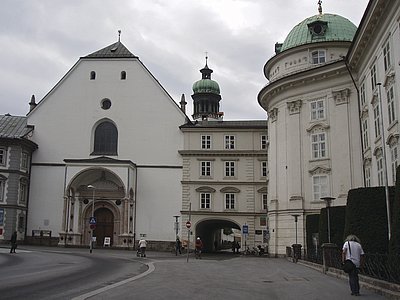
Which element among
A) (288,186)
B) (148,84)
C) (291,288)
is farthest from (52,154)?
(291,288)

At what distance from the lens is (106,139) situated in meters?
54.0

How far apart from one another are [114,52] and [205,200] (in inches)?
764

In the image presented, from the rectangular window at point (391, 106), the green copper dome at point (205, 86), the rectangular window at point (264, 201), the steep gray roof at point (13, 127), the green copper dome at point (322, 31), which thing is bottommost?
the rectangular window at point (264, 201)

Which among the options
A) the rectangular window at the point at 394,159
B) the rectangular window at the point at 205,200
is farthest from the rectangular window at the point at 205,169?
the rectangular window at the point at 394,159

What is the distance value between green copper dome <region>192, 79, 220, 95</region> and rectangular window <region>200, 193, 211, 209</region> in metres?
41.1

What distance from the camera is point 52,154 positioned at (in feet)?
176

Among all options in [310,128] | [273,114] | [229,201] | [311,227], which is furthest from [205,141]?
[311,227]

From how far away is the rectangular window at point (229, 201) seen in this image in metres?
51.6

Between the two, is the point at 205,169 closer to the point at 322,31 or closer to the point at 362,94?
the point at 322,31

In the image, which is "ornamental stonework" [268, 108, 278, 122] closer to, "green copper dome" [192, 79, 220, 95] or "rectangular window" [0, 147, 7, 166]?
"rectangular window" [0, 147, 7, 166]

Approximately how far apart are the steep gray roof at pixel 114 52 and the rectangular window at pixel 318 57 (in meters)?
21.6

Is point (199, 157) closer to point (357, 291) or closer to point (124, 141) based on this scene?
point (124, 141)

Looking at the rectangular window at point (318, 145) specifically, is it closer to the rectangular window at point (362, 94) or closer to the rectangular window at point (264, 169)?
the rectangular window at point (362, 94)

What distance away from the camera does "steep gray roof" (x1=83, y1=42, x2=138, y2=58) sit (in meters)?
55.5
